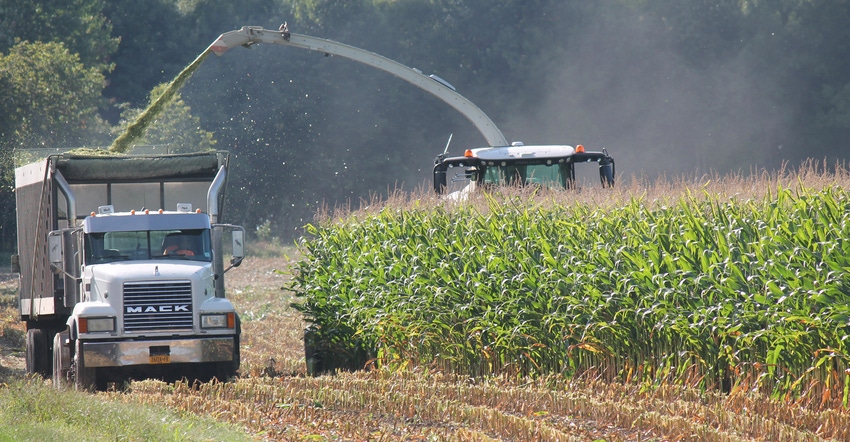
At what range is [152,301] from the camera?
12758 millimetres

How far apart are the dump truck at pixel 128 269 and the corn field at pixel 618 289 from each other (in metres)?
2.18

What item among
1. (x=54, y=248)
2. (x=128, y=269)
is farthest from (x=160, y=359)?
(x=54, y=248)

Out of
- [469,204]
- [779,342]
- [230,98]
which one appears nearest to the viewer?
[779,342]

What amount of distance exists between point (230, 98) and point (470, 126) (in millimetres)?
11739

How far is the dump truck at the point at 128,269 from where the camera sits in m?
12.6

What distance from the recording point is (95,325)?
1253cm

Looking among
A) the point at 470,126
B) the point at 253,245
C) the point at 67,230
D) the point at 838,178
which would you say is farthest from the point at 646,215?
the point at 470,126

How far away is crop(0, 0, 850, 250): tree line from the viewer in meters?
47.9

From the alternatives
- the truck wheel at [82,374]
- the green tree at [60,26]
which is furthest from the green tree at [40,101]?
the truck wheel at [82,374]

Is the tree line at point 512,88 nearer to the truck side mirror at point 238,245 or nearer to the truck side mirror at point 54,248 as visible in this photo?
the truck side mirror at point 54,248

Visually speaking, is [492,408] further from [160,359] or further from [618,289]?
[160,359]

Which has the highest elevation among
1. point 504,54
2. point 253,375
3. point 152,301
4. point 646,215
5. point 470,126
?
point 504,54

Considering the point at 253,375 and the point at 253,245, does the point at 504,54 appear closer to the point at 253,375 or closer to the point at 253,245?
the point at 253,245

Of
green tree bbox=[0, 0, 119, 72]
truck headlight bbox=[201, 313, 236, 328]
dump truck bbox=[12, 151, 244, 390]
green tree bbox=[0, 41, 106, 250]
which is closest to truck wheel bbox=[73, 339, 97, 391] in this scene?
dump truck bbox=[12, 151, 244, 390]
